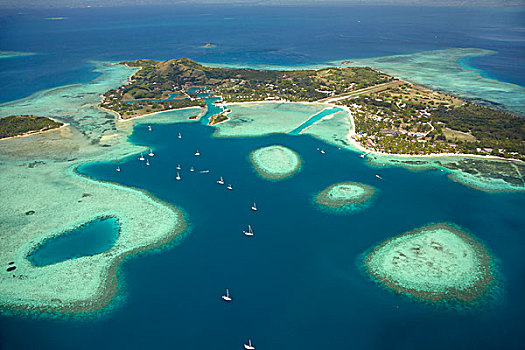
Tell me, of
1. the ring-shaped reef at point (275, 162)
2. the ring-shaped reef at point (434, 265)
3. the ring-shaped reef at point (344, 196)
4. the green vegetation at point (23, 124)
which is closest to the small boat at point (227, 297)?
the ring-shaped reef at point (434, 265)

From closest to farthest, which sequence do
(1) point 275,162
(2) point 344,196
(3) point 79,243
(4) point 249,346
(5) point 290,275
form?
1. (4) point 249,346
2. (5) point 290,275
3. (3) point 79,243
4. (2) point 344,196
5. (1) point 275,162

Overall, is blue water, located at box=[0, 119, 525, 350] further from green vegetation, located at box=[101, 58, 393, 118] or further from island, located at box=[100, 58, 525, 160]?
green vegetation, located at box=[101, 58, 393, 118]

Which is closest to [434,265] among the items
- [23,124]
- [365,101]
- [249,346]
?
[249,346]

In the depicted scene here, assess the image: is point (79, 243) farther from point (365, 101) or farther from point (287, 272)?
point (365, 101)

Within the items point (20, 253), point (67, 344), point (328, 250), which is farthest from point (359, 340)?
point (20, 253)

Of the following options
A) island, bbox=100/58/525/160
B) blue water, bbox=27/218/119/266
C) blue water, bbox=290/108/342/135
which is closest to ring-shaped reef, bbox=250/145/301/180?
blue water, bbox=290/108/342/135

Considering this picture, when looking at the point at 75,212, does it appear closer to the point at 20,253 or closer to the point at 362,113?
the point at 20,253

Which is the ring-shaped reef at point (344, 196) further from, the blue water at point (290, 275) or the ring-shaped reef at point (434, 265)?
the ring-shaped reef at point (434, 265)
